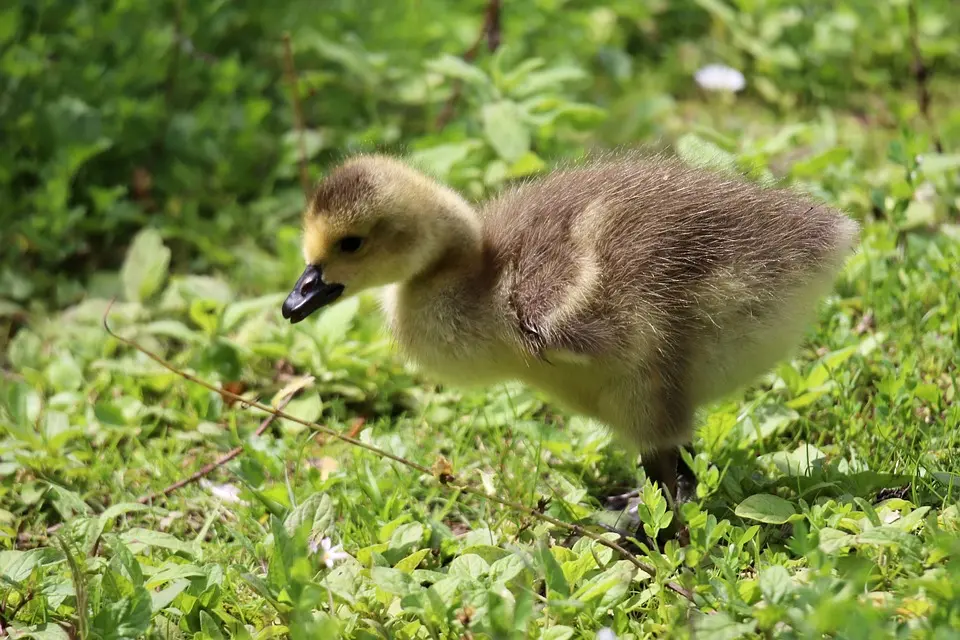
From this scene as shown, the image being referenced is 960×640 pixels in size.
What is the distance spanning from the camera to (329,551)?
7.19 ft

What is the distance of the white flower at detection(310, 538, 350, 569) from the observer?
2.17 meters

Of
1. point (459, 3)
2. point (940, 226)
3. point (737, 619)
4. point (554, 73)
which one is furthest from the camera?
point (459, 3)

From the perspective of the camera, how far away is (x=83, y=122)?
3711 millimetres

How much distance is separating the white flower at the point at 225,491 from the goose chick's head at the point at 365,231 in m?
0.48

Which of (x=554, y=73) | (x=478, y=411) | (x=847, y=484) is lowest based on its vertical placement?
(x=478, y=411)

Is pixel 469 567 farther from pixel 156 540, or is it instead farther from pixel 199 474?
pixel 199 474

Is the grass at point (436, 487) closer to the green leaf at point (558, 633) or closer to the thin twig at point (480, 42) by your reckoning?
the green leaf at point (558, 633)

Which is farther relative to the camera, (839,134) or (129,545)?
(839,134)

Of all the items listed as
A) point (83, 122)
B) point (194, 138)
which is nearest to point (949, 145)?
point (194, 138)

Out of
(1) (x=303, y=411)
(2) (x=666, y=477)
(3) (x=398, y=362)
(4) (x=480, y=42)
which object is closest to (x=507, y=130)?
(4) (x=480, y=42)

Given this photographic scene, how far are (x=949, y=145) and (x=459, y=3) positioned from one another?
6.50 ft

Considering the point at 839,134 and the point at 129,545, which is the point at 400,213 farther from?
the point at 839,134

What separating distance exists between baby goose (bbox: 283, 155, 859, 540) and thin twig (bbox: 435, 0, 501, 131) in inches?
59.3

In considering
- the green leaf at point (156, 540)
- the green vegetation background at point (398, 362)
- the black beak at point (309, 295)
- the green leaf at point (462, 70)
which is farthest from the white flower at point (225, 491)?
the green leaf at point (462, 70)
